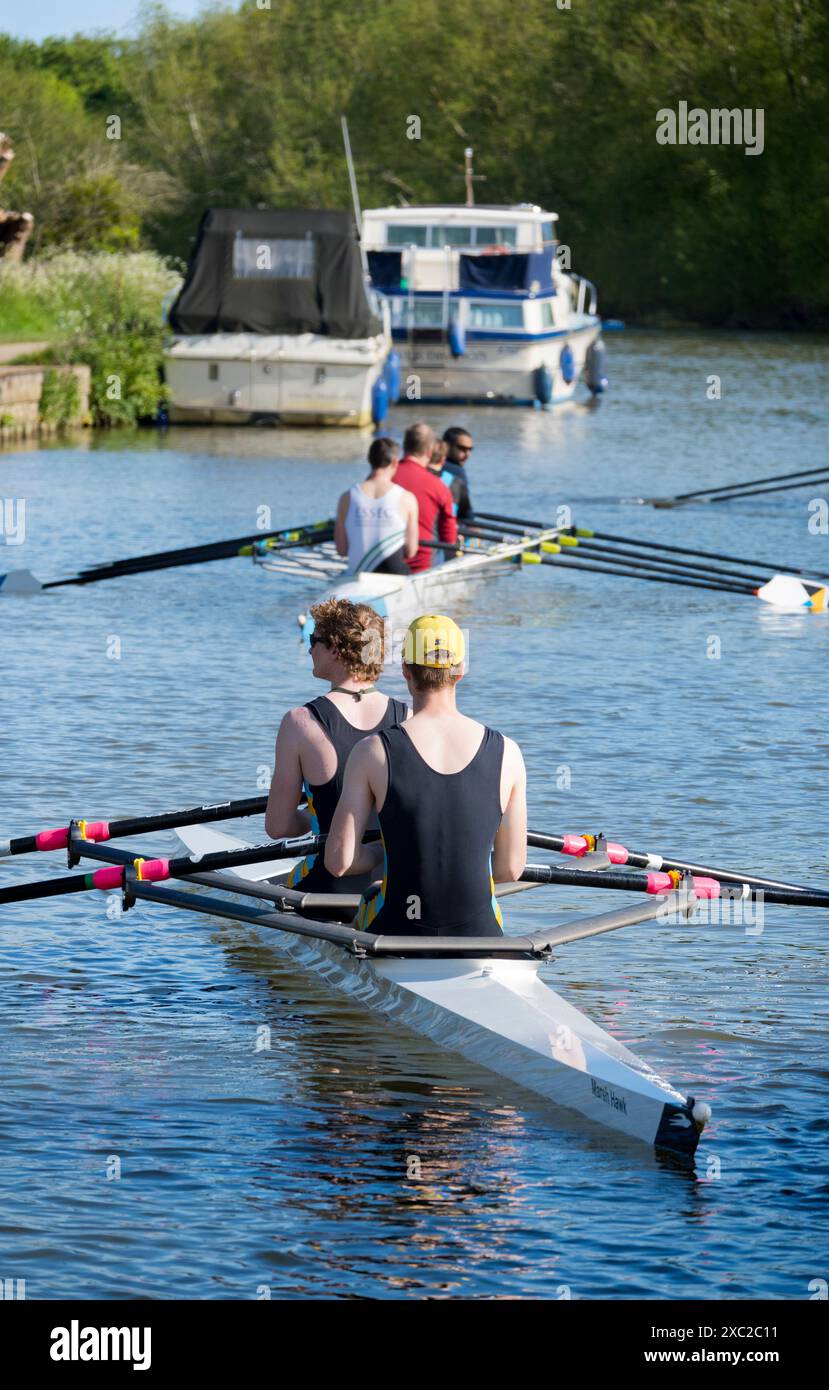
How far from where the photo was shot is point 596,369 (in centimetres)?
4050

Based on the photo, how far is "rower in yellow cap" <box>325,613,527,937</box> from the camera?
716 cm

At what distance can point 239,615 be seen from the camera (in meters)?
18.2

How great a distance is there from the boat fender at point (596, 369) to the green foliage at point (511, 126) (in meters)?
19.2

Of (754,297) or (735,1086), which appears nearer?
(735,1086)

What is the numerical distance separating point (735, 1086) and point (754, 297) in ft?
197

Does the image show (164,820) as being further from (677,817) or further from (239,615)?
(239,615)

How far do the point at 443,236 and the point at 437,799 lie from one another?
3574 centimetres

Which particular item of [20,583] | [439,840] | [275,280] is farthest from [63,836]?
[275,280]

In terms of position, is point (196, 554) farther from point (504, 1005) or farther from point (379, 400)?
point (379, 400)

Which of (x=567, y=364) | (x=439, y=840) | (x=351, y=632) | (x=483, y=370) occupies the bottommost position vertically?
(x=439, y=840)

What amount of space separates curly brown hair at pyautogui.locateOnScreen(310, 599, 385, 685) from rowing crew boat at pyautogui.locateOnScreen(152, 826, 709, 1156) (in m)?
0.92

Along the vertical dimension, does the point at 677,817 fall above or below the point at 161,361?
below
